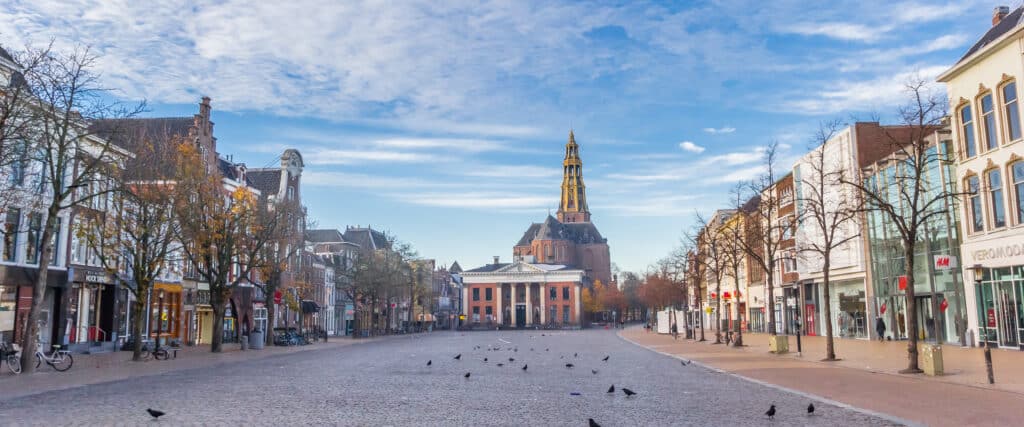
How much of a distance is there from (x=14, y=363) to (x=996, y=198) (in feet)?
127

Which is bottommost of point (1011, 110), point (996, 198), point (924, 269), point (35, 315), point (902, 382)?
point (902, 382)

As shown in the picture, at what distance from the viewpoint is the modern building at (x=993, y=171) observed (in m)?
32.7

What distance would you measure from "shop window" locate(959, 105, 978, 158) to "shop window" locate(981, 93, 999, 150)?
87cm

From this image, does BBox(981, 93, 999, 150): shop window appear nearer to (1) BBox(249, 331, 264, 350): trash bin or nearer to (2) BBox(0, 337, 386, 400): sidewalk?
(2) BBox(0, 337, 386, 400): sidewalk

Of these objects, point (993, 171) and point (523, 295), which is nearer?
point (993, 171)

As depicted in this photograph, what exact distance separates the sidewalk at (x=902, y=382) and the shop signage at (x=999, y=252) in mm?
4198

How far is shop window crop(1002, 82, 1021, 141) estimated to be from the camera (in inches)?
1277

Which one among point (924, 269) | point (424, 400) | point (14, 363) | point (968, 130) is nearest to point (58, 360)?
point (14, 363)

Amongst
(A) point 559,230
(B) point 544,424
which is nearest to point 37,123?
(B) point 544,424

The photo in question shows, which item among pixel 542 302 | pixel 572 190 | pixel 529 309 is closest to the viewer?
pixel 542 302

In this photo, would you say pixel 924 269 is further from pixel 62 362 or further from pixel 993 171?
pixel 62 362

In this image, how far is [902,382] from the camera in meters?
20.5

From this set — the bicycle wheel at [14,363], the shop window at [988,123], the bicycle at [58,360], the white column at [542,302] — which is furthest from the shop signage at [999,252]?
the white column at [542,302]

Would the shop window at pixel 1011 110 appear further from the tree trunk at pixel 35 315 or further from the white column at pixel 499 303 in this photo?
A: the white column at pixel 499 303
